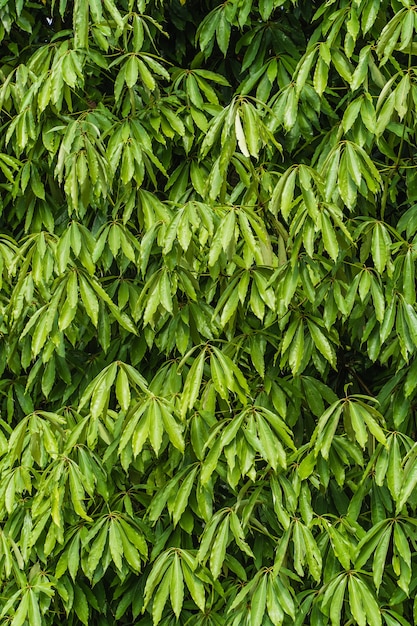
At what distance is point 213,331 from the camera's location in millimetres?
2422

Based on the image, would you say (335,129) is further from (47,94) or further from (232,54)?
(47,94)

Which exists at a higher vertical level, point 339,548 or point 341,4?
point 341,4

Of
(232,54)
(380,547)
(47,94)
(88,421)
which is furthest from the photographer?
(232,54)

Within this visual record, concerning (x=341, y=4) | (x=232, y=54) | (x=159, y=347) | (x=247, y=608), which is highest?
(x=341, y=4)

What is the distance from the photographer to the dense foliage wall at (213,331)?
2129 millimetres

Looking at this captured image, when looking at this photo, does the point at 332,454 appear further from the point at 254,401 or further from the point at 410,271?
the point at 410,271

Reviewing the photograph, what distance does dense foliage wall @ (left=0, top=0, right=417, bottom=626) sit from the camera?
2.13 metres

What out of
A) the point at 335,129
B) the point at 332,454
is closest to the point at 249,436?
the point at 332,454

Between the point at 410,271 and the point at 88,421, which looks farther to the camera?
the point at 88,421

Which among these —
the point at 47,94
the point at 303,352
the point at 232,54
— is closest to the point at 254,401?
the point at 303,352

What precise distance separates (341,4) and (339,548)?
135cm

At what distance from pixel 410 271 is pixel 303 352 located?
318 mm

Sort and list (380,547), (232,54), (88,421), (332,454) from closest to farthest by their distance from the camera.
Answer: (380,547)
(332,454)
(88,421)
(232,54)

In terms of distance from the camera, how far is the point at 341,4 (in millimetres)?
2438
